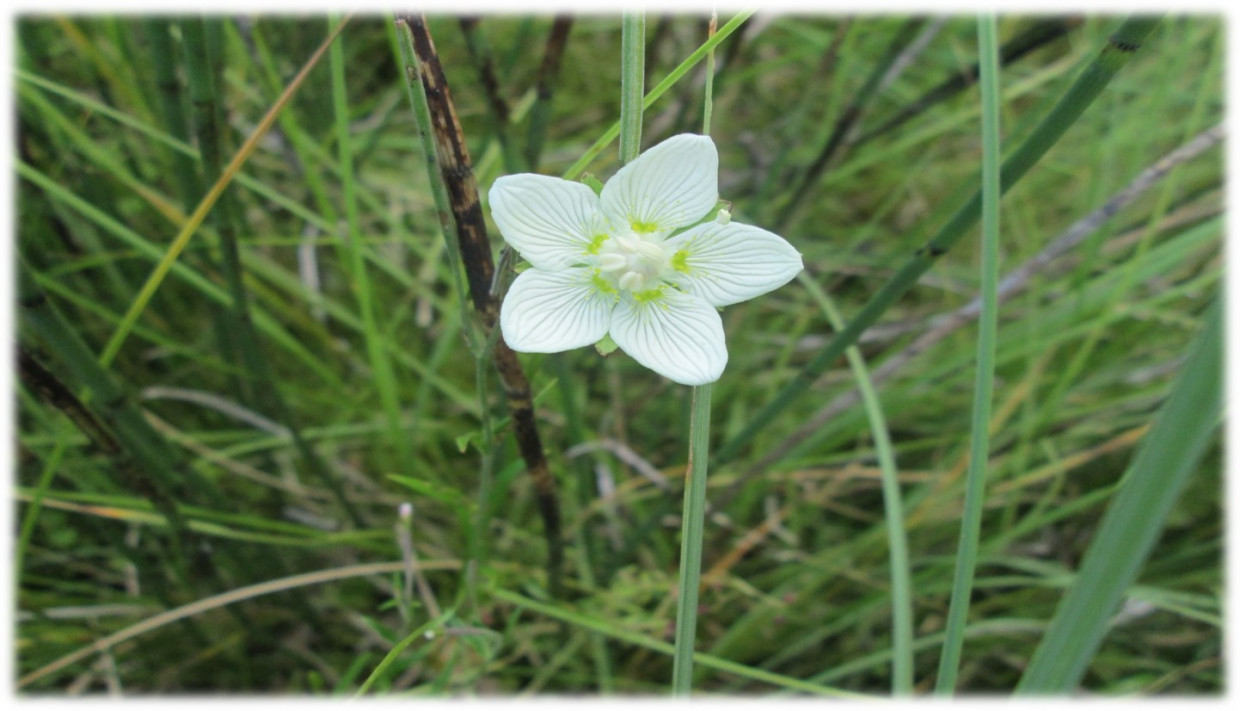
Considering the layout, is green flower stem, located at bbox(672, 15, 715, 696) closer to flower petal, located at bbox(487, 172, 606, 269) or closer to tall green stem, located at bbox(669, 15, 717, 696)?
tall green stem, located at bbox(669, 15, 717, 696)

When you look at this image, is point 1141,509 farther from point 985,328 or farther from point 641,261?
point 641,261

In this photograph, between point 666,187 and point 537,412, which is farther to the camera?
point 537,412

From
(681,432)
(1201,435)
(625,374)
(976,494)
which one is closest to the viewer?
(1201,435)

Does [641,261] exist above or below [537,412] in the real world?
below

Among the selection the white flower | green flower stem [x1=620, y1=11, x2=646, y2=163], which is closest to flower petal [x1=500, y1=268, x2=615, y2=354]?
the white flower

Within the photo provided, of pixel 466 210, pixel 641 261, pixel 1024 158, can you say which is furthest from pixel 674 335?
pixel 1024 158

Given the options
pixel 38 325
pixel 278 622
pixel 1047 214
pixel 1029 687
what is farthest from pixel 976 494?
pixel 1047 214

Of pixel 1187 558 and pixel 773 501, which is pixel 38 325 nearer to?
pixel 773 501

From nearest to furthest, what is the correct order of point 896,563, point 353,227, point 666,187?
point 666,187, point 896,563, point 353,227
